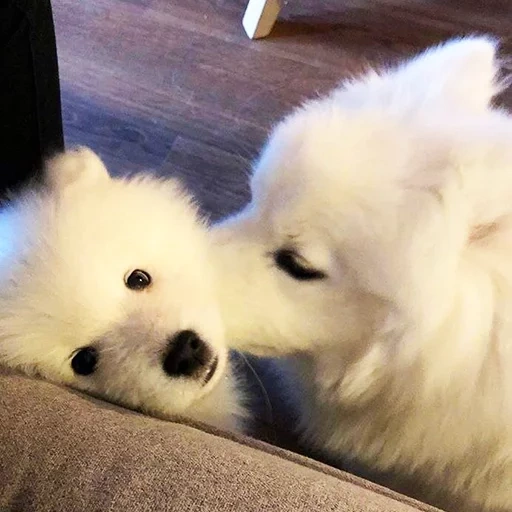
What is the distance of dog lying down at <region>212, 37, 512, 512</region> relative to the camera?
1.06 meters

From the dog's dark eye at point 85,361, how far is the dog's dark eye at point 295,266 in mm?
323

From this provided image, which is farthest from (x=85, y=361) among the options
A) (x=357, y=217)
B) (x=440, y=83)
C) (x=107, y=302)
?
(x=440, y=83)

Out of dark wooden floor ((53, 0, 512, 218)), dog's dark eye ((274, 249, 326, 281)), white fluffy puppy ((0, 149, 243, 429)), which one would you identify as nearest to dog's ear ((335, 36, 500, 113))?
dog's dark eye ((274, 249, 326, 281))

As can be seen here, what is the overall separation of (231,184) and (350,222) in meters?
1.11

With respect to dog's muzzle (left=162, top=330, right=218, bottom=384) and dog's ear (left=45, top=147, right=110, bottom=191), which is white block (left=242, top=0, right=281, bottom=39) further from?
dog's muzzle (left=162, top=330, right=218, bottom=384)

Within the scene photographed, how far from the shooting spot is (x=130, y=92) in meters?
2.32

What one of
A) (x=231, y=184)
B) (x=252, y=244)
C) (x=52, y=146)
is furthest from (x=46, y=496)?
(x=231, y=184)

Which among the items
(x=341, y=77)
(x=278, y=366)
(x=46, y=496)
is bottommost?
(x=46, y=496)

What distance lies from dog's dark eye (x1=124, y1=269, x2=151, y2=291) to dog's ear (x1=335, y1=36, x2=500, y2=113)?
1.45 ft

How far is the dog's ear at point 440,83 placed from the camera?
3.88 ft

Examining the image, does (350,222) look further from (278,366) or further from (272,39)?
(272,39)

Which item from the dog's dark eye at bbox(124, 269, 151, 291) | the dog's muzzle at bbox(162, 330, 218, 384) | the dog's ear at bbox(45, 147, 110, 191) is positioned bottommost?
the dog's muzzle at bbox(162, 330, 218, 384)

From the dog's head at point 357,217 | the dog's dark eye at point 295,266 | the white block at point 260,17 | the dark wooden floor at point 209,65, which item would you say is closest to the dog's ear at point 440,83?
the dog's head at point 357,217

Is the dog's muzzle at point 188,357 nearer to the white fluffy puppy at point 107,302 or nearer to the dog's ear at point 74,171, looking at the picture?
the white fluffy puppy at point 107,302
